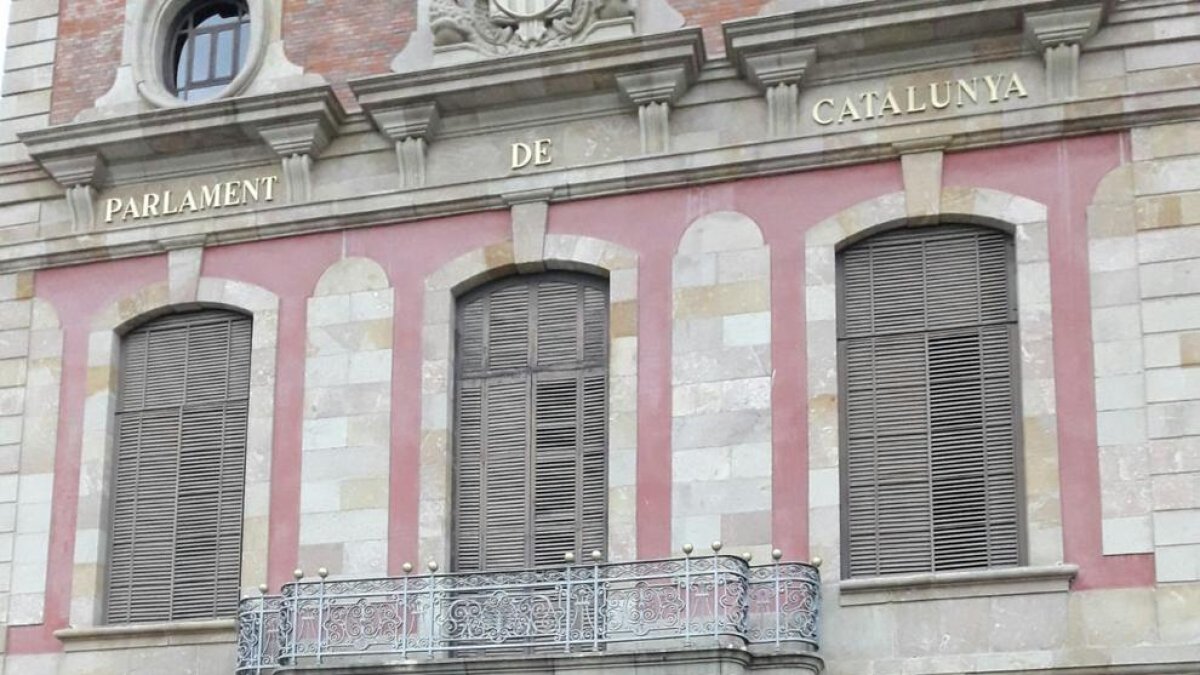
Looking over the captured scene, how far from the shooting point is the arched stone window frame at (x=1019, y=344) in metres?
19.0

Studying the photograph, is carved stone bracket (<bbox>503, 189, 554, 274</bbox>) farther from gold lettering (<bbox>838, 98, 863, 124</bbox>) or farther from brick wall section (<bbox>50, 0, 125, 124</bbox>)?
brick wall section (<bbox>50, 0, 125, 124</bbox>)

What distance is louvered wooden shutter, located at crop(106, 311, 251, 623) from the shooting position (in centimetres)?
2161

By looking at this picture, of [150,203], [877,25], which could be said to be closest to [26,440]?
[150,203]

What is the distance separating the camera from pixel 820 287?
2022 centimetres

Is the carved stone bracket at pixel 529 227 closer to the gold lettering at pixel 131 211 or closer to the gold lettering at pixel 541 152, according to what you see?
the gold lettering at pixel 541 152

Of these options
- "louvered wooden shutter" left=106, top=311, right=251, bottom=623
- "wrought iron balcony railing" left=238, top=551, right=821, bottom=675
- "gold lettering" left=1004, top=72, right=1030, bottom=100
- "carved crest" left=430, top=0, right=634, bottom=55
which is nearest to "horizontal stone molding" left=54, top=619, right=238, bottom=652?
"louvered wooden shutter" left=106, top=311, right=251, bottom=623

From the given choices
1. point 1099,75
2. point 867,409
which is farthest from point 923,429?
point 1099,75

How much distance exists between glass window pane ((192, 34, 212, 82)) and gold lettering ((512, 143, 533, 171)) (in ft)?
13.0

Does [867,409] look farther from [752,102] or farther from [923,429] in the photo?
[752,102]

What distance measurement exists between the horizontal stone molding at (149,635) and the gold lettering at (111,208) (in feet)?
14.4

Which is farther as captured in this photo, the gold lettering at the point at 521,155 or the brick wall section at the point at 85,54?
the brick wall section at the point at 85,54

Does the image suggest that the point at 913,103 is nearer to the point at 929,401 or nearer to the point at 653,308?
the point at 929,401

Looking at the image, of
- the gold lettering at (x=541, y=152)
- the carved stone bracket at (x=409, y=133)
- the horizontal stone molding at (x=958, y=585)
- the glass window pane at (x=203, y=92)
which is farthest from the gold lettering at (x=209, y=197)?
the horizontal stone molding at (x=958, y=585)

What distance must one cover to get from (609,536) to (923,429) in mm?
3027
